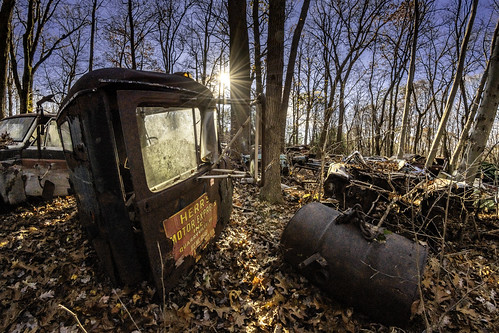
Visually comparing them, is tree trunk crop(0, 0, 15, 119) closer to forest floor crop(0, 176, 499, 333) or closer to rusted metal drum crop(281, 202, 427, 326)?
forest floor crop(0, 176, 499, 333)

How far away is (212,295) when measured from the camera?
2877mm

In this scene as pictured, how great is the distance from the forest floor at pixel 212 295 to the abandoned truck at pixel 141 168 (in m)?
0.37

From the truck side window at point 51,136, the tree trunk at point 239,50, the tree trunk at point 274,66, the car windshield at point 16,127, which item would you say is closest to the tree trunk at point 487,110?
the tree trunk at point 274,66

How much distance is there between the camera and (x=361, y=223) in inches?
107

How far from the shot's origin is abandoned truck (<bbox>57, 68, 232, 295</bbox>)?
2.00m

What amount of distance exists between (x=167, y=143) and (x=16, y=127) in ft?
17.8

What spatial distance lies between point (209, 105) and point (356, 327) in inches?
131

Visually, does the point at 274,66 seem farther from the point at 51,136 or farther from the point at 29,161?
the point at 29,161

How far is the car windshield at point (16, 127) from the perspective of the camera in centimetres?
512

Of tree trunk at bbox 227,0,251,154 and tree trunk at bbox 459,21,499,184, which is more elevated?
tree trunk at bbox 227,0,251,154

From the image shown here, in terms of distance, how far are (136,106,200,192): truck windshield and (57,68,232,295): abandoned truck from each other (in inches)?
0.4

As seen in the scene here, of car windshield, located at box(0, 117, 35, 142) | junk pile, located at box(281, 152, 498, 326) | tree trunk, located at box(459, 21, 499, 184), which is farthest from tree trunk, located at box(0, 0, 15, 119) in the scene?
tree trunk, located at box(459, 21, 499, 184)

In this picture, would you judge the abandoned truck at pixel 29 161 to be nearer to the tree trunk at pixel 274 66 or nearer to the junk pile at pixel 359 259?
the tree trunk at pixel 274 66

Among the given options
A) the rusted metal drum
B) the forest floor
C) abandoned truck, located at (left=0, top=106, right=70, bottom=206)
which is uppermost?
abandoned truck, located at (left=0, top=106, right=70, bottom=206)
